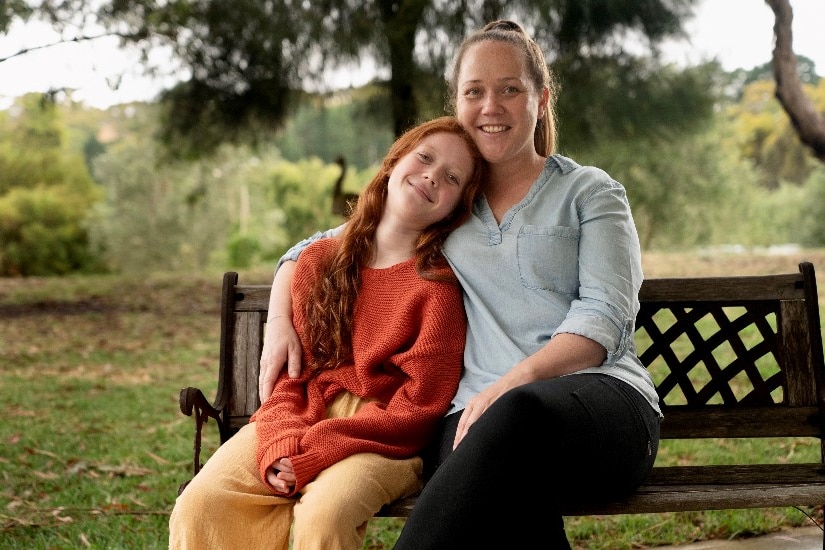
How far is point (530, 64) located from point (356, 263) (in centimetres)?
79

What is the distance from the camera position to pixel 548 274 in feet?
8.68

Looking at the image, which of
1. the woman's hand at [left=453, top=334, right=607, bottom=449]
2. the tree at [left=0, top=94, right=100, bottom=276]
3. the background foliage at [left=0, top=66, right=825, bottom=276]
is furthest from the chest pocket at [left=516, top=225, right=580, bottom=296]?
the tree at [left=0, top=94, right=100, bottom=276]

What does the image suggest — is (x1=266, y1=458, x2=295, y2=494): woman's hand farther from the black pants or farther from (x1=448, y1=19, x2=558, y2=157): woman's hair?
(x1=448, y1=19, x2=558, y2=157): woman's hair

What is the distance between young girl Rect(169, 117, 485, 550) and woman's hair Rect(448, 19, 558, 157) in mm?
208

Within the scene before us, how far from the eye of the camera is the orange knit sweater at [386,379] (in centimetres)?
251

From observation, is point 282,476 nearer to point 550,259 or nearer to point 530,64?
point 550,259

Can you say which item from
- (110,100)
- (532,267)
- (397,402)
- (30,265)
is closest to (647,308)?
(532,267)

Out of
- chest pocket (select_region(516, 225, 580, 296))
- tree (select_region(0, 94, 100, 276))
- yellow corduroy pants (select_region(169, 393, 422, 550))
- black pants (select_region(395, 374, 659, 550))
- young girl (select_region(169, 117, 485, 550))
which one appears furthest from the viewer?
tree (select_region(0, 94, 100, 276))

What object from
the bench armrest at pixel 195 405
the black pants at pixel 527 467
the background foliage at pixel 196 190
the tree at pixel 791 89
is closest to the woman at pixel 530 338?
the black pants at pixel 527 467

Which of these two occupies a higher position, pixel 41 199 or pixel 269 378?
pixel 269 378

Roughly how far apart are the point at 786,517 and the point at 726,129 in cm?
1343

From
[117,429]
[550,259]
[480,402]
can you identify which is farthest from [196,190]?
[480,402]

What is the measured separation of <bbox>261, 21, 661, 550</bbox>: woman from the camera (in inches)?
83.0

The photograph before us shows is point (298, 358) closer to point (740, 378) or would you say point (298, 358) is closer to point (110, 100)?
point (740, 378)
